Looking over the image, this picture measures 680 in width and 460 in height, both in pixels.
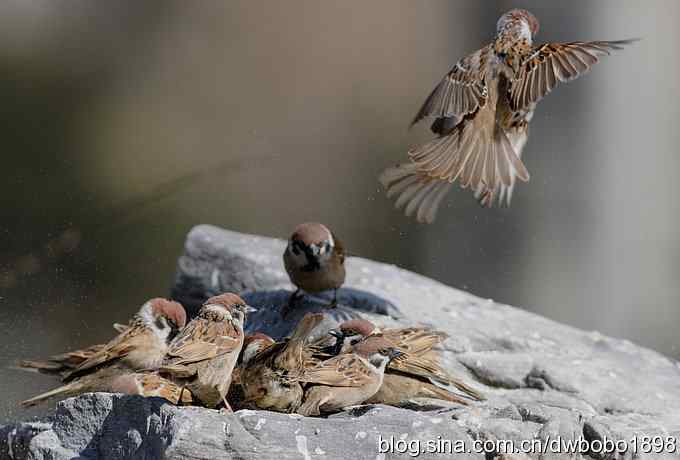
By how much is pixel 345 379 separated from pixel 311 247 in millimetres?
1304

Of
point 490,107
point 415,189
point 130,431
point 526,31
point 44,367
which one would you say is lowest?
point 44,367

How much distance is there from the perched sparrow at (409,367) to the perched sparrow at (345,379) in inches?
3.6

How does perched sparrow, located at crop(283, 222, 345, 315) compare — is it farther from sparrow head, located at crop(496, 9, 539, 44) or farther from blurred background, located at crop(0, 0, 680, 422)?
blurred background, located at crop(0, 0, 680, 422)

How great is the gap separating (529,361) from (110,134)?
502cm

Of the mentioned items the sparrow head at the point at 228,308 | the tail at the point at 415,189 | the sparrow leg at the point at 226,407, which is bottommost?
the sparrow leg at the point at 226,407

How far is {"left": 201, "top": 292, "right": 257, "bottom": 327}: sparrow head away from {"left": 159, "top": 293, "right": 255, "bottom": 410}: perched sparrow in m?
0.09

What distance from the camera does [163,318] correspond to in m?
4.44

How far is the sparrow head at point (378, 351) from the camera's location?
3982mm

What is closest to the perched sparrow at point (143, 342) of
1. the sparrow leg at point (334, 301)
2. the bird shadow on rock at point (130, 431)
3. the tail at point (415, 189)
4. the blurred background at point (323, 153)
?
the bird shadow on rock at point (130, 431)

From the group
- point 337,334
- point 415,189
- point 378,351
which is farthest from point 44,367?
point 415,189

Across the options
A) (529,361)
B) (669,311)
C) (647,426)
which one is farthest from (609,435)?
(669,311)

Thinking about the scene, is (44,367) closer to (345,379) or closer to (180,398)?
(180,398)

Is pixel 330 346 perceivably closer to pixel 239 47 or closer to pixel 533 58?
pixel 533 58

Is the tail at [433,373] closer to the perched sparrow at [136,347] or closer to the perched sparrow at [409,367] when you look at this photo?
the perched sparrow at [409,367]
